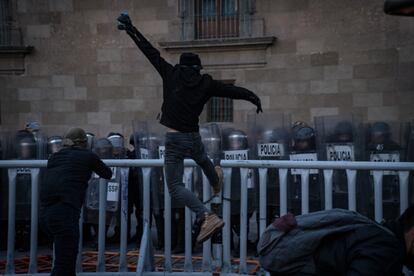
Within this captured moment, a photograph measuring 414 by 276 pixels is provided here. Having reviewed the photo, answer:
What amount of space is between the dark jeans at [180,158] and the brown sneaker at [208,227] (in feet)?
0.38

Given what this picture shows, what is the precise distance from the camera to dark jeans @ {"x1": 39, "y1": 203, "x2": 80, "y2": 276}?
5188mm

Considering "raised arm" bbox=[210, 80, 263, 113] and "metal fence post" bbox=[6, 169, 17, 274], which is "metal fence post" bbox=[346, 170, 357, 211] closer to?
"raised arm" bbox=[210, 80, 263, 113]

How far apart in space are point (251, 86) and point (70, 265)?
8.00m

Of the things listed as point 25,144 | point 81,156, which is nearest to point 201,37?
point 25,144

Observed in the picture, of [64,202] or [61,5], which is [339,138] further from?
[61,5]

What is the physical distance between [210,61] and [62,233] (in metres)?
8.07

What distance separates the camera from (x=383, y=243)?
8.21 feet

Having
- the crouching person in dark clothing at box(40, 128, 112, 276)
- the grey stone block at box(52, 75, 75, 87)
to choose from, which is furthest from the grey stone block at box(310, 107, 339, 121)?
the crouching person in dark clothing at box(40, 128, 112, 276)

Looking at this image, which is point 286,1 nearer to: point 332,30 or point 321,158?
point 332,30

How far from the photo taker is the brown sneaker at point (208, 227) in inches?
188

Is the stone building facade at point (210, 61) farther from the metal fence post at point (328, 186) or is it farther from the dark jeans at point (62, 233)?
the dark jeans at point (62, 233)

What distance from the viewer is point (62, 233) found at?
519 cm

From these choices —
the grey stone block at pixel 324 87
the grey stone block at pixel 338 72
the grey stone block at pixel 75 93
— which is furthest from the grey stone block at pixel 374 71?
the grey stone block at pixel 75 93

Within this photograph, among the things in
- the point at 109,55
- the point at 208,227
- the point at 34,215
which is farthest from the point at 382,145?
the point at 109,55
